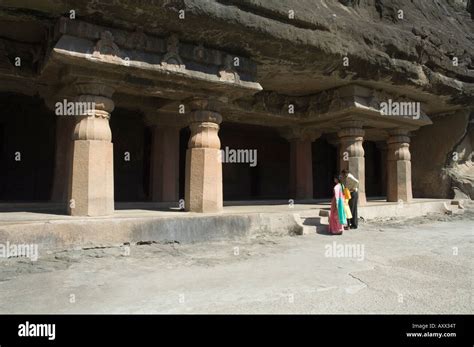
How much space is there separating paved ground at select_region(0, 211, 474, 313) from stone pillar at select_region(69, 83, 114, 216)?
2.60ft

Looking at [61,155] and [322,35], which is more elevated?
[322,35]

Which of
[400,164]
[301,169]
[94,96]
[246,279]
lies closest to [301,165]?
[301,169]

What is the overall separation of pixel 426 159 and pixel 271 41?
8148mm

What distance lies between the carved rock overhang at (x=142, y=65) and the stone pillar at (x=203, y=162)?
28 centimetres

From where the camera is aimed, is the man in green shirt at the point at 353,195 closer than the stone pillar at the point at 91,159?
No

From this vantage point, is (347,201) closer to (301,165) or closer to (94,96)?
(301,165)

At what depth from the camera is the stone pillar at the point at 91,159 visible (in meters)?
4.79

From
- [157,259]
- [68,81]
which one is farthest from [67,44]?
[157,259]

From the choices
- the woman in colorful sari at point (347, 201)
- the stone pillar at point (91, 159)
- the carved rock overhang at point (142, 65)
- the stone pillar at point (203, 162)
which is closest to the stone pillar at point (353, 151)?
the woman in colorful sari at point (347, 201)

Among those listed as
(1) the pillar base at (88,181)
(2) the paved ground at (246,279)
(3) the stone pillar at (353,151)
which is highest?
(3) the stone pillar at (353,151)

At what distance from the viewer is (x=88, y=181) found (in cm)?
478

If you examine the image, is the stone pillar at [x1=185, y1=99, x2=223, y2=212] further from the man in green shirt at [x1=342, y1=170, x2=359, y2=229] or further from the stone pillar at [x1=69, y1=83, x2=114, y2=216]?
the man in green shirt at [x1=342, y1=170, x2=359, y2=229]

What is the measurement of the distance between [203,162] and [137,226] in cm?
157

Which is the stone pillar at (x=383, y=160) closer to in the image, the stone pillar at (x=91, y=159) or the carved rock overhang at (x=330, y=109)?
the carved rock overhang at (x=330, y=109)
